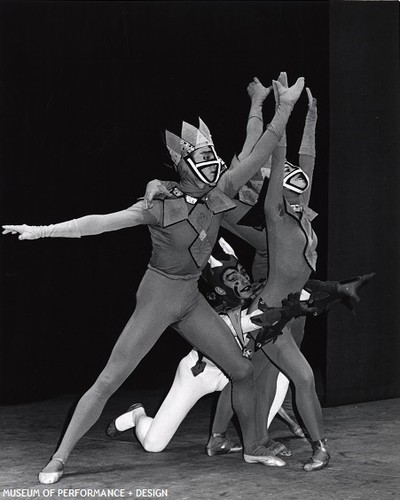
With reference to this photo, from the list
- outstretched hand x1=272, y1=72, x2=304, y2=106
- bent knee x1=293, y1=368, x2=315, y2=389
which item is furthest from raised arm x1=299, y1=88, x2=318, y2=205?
bent knee x1=293, y1=368, x2=315, y2=389

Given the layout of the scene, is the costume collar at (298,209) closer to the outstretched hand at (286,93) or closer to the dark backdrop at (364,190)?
the outstretched hand at (286,93)

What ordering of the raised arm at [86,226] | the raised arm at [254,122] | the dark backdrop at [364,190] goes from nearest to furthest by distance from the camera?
the raised arm at [86,226] → the raised arm at [254,122] → the dark backdrop at [364,190]

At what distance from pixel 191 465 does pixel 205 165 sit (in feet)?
4.69

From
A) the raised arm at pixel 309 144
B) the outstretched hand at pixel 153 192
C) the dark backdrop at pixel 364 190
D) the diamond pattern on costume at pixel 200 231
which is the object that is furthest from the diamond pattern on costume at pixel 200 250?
the dark backdrop at pixel 364 190

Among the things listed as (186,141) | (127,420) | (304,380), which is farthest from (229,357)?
(186,141)

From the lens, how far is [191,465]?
5.04 metres

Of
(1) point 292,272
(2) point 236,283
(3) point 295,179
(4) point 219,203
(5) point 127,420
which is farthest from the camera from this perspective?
(5) point 127,420

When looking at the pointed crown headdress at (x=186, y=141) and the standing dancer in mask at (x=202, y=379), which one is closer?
the pointed crown headdress at (x=186, y=141)

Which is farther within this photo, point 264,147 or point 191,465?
point 191,465

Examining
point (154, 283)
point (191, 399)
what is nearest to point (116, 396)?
point (191, 399)

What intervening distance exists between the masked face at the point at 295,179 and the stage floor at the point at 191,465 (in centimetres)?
132

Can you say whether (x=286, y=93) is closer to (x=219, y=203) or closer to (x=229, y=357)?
(x=219, y=203)

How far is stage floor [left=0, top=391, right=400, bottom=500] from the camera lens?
4551 millimetres

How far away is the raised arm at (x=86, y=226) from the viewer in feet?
14.6
